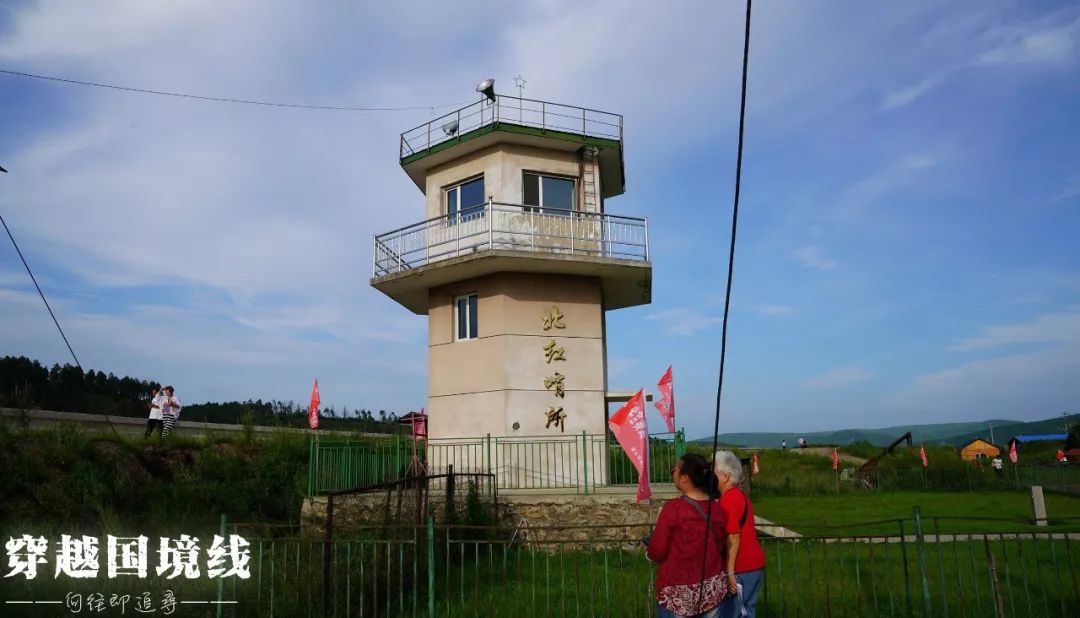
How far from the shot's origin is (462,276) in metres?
17.1

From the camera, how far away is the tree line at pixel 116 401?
25366 millimetres

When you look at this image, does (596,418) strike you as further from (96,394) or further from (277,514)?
(96,394)

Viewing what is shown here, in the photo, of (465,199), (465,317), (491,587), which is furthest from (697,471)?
(465,199)

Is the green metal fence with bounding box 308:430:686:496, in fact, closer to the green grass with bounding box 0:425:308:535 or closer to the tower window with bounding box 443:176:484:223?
the green grass with bounding box 0:425:308:535

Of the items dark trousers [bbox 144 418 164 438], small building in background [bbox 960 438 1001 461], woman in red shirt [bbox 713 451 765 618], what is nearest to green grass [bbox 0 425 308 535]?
dark trousers [bbox 144 418 164 438]

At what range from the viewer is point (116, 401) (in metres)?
28.3

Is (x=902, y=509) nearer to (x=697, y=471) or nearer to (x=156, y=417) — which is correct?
(x=697, y=471)

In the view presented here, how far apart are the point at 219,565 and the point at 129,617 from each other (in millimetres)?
1448

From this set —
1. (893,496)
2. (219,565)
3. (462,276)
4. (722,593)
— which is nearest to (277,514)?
(462,276)

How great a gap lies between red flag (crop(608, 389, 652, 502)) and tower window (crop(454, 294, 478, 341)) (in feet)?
19.2

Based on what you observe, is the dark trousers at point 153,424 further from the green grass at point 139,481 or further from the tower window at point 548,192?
the tower window at point 548,192

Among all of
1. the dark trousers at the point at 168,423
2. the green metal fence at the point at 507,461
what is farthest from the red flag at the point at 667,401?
the dark trousers at the point at 168,423

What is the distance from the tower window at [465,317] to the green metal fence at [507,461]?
2.63 m

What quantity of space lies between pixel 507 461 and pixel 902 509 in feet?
36.2
